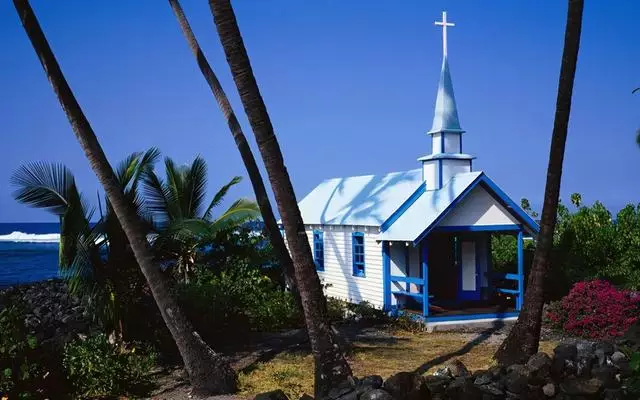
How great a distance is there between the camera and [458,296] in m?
19.8

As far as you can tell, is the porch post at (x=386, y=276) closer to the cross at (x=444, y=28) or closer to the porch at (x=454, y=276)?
the porch at (x=454, y=276)

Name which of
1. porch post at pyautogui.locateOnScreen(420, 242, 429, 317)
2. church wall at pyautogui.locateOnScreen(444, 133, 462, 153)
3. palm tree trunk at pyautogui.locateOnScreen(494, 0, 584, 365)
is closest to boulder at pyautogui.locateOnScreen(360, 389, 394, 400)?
palm tree trunk at pyautogui.locateOnScreen(494, 0, 584, 365)

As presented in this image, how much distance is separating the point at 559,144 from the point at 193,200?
12364 millimetres

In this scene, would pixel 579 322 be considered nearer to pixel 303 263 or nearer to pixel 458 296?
pixel 458 296

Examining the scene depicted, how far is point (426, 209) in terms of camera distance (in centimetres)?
1850

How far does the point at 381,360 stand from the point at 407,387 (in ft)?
15.8

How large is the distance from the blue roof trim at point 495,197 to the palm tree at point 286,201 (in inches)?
293

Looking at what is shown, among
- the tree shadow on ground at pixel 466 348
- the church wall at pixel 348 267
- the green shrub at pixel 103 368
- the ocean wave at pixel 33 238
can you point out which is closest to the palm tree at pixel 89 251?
the green shrub at pixel 103 368

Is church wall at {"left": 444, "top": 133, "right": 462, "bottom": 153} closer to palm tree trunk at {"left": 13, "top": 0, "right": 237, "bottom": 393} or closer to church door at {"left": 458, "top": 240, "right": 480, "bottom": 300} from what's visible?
church door at {"left": 458, "top": 240, "right": 480, "bottom": 300}

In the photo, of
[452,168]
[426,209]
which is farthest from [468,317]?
[452,168]

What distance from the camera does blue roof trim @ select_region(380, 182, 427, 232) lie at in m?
18.9

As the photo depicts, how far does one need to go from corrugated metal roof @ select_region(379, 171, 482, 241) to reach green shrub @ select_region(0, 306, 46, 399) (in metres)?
9.06

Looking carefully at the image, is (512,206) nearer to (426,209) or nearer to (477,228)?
(477,228)

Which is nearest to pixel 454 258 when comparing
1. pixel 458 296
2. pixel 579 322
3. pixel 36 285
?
pixel 458 296
